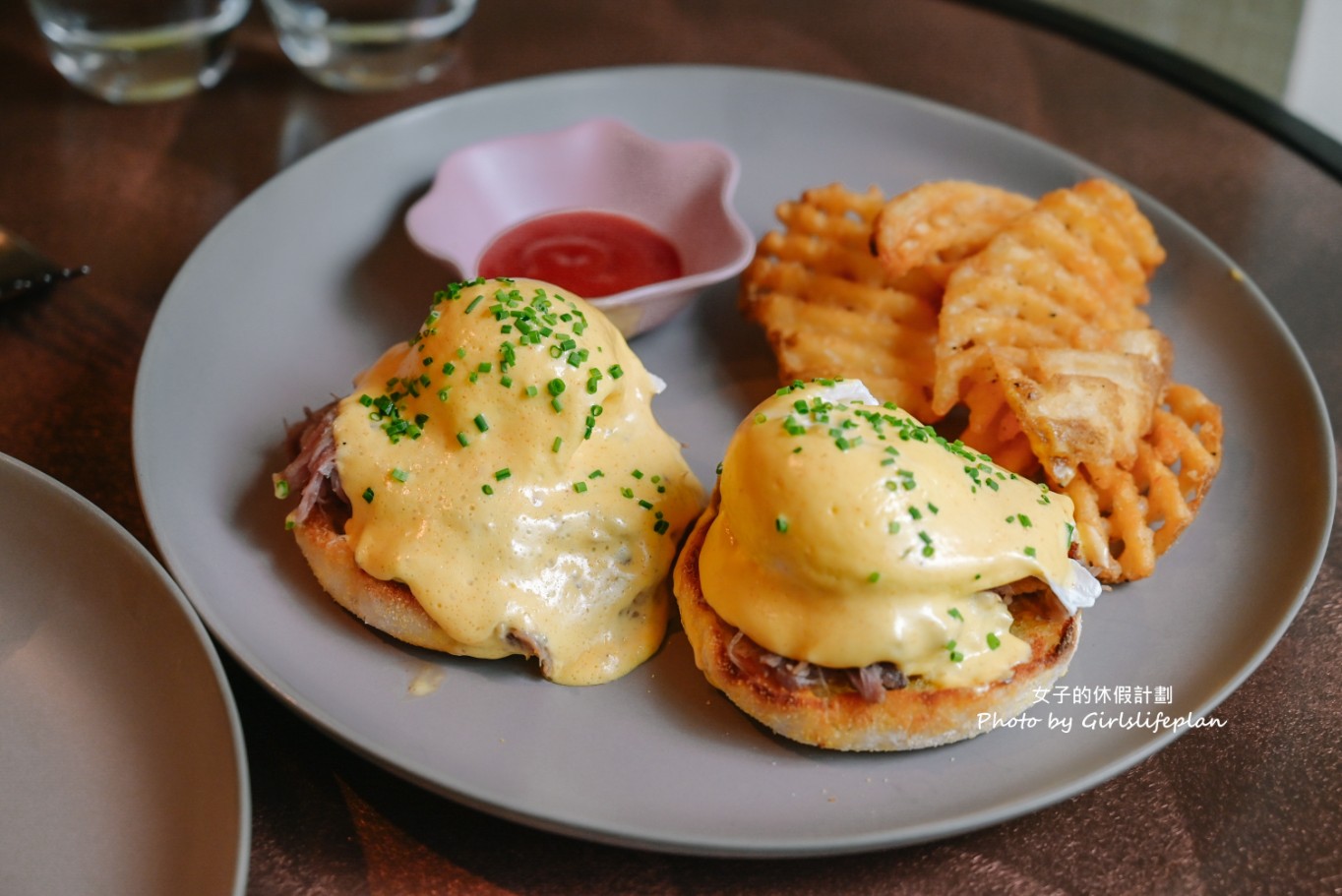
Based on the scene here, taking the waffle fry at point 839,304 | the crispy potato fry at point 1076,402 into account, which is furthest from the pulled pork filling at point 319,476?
the crispy potato fry at point 1076,402

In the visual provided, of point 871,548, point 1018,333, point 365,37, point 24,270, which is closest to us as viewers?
point 871,548

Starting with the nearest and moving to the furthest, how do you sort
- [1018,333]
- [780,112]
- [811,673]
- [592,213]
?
[811,673] < [1018,333] < [592,213] < [780,112]

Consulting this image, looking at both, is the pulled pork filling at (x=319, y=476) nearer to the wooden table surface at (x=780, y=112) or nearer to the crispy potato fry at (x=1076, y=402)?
the wooden table surface at (x=780, y=112)

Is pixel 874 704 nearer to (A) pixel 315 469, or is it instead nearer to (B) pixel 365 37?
(A) pixel 315 469

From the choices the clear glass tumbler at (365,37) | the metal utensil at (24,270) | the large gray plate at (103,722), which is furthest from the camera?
the clear glass tumbler at (365,37)

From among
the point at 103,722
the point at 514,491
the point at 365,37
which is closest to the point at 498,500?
the point at 514,491

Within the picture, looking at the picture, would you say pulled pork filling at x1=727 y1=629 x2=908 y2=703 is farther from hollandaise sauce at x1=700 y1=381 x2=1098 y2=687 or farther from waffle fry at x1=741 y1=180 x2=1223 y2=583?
waffle fry at x1=741 y1=180 x2=1223 y2=583

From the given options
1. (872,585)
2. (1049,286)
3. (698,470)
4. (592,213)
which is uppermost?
(1049,286)

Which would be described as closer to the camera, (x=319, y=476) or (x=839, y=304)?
(x=319, y=476)
